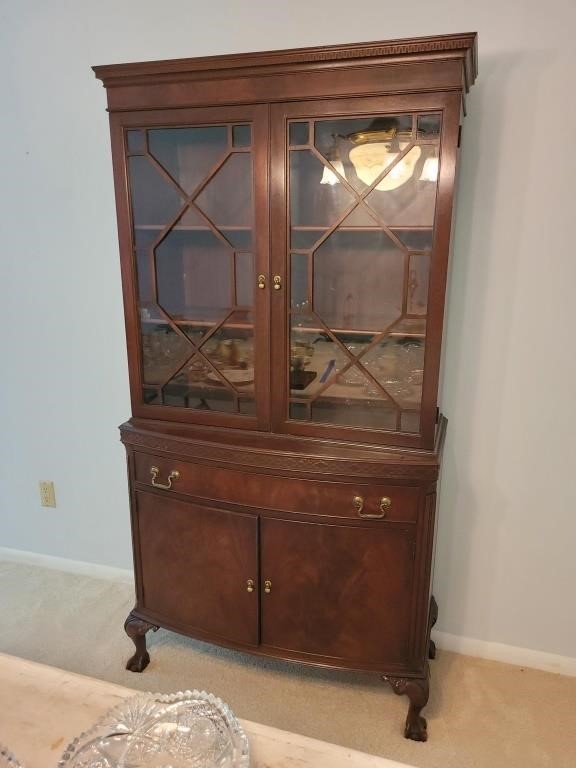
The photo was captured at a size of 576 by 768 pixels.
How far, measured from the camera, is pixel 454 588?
1.94 m

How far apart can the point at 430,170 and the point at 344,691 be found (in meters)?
1.61

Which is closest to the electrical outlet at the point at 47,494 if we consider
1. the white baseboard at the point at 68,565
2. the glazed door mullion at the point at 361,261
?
Result: the white baseboard at the point at 68,565

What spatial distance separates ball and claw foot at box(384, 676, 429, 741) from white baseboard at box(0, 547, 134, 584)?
1.25 metres

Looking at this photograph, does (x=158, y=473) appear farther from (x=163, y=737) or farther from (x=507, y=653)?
(x=507, y=653)

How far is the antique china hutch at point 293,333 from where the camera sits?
1.35 metres

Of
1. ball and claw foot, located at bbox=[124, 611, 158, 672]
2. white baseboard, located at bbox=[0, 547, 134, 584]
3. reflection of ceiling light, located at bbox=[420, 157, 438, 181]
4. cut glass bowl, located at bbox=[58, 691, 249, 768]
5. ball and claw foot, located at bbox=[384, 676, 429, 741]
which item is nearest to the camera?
cut glass bowl, located at bbox=[58, 691, 249, 768]

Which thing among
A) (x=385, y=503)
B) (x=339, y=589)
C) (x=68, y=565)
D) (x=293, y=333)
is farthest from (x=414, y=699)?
(x=68, y=565)

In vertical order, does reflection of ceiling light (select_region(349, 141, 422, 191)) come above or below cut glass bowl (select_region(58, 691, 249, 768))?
above

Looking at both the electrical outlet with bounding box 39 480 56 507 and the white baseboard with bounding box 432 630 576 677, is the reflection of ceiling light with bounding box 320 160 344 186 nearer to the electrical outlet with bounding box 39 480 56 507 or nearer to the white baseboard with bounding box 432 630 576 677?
the white baseboard with bounding box 432 630 576 677

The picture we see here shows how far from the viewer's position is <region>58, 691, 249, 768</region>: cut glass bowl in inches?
31.7

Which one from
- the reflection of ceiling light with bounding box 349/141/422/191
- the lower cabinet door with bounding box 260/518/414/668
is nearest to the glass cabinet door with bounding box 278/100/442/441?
the reflection of ceiling light with bounding box 349/141/422/191

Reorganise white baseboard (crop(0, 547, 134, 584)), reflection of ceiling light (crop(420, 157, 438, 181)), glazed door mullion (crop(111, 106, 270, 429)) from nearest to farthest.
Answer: reflection of ceiling light (crop(420, 157, 438, 181)) → glazed door mullion (crop(111, 106, 270, 429)) → white baseboard (crop(0, 547, 134, 584))

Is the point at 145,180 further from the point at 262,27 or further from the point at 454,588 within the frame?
the point at 454,588

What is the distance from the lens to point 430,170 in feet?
4.39
